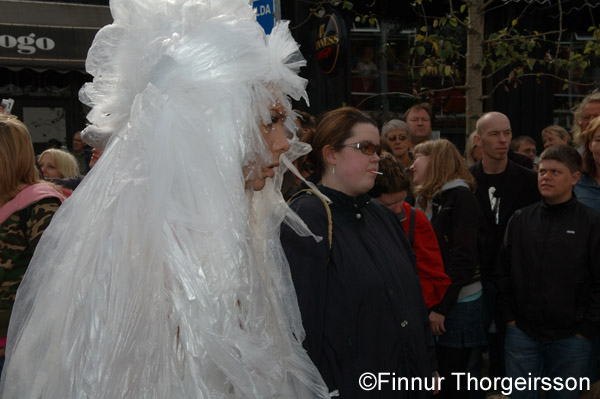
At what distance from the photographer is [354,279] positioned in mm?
2635

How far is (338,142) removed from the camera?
294cm

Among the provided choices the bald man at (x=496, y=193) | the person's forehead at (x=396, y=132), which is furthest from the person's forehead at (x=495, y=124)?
the person's forehead at (x=396, y=132)

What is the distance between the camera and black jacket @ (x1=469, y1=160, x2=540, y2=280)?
4570 mm

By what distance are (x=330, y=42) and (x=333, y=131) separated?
5823 mm

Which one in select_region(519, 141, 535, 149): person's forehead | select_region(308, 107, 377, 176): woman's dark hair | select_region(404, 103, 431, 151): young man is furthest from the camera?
select_region(519, 141, 535, 149): person's forehead

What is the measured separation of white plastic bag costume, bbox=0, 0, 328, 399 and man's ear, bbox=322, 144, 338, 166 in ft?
3.70

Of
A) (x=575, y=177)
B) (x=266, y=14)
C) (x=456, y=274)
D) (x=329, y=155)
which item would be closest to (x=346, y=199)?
(x=329, y=155)

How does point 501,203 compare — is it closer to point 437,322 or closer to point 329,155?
point 437,322

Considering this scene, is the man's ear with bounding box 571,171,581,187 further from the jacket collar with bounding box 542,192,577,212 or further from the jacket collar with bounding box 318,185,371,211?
the jacket collar with bounding box 318,185,371,211

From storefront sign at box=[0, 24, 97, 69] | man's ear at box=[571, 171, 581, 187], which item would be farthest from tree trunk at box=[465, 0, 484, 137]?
storefront sign at box=[0, 24, 97, 69]

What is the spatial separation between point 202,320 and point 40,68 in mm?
9102

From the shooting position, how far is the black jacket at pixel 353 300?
2594mm

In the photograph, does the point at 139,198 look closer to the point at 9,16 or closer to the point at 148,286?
the point at 148,286

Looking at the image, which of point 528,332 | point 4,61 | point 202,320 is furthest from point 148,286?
point 4,61
